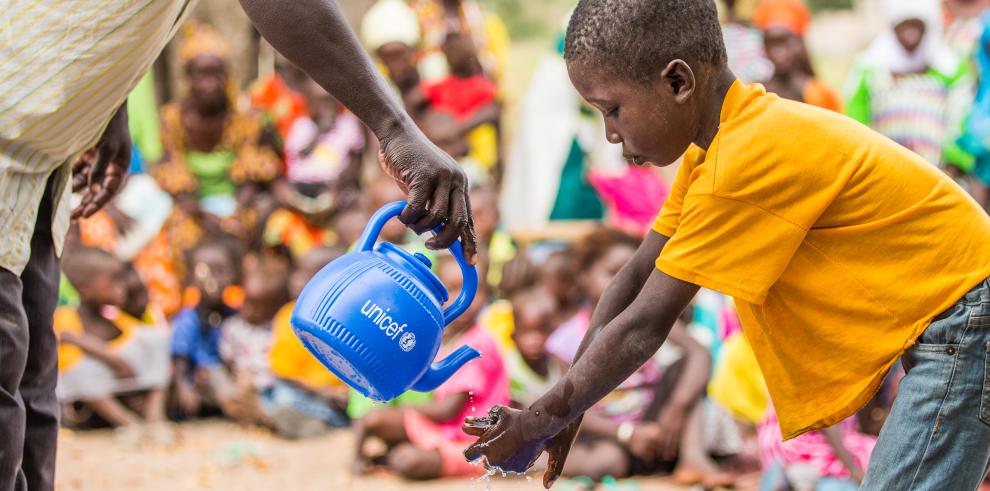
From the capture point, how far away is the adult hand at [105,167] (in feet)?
9.83

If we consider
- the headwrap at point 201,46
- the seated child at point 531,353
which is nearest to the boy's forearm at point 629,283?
the seated child at point 531,353

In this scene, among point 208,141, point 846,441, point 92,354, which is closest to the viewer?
point 846,441

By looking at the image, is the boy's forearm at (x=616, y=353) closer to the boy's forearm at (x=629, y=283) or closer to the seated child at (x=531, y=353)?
the boy's forearm at (x=629, y=283)

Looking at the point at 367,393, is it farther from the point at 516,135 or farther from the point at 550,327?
the point at 516,135

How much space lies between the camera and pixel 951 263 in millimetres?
2213

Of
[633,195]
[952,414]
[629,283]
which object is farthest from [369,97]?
[633,195]

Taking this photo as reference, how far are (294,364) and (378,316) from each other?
4.04 m

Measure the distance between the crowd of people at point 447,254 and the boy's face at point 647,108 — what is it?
2.30 metres

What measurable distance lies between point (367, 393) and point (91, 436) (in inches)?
174

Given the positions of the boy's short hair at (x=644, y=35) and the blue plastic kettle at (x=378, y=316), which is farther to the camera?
the blue plastic kettle at (x=378, y=316)

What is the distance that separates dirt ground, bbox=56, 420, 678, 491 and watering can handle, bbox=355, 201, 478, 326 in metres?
2.42

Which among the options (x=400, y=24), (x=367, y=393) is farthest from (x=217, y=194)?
(x=367, y=393)

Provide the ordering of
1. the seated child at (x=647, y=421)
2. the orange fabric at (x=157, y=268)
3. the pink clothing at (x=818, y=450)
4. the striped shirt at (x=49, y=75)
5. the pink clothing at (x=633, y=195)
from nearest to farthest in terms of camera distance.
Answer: the striped shirt at (x=49, y=75) → the pink clothing at (x=818, y=450) → the seated child at (x=647, y=421) → the pink clothing at (x=633, y=195) → the orange fabric at (x=157, y=268)

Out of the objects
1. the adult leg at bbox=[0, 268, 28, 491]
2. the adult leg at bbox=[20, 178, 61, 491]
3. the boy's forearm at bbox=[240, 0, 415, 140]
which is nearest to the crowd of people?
the boy's forearm at bbox=[240, 0, 415, 140]
